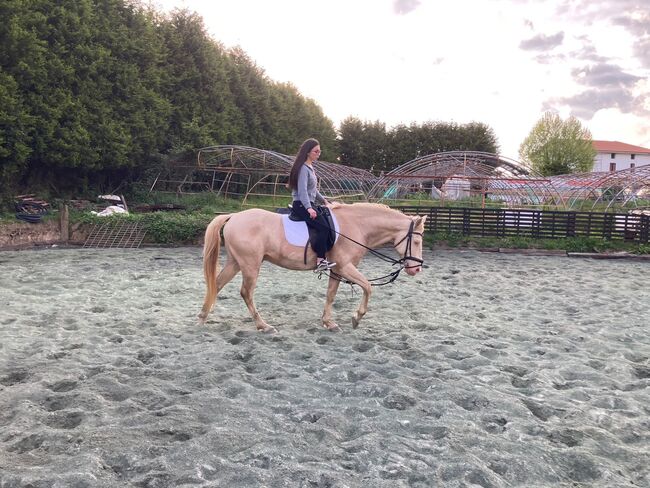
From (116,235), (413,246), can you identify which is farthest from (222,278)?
(116,235)

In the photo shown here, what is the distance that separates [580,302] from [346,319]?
13.2 feet

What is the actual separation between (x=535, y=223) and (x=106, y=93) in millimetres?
15483

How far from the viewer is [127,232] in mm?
14258

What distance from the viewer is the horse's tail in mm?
6039

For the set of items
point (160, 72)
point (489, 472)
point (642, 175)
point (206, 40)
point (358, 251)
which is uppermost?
point (206, 40)

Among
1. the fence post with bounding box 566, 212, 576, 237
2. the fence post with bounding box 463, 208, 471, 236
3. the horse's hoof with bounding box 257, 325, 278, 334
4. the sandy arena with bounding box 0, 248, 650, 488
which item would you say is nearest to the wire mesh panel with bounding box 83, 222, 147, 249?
the sandy arena with bounding box 0, 248, 650, 488

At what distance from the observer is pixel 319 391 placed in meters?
4.33

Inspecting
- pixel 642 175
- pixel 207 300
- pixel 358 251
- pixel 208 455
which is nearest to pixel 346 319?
pixel 358 251

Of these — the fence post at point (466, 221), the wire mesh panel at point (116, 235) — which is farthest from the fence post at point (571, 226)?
the wire mesh panel at point (116, 235)

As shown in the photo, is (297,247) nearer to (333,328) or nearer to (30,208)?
(333,328)

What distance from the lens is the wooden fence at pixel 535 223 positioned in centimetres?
1477

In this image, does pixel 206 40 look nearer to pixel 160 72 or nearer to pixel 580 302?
pixel 160 72

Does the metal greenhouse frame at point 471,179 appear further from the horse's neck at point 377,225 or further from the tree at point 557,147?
the tree at point 557,147

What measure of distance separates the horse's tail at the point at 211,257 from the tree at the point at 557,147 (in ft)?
151
